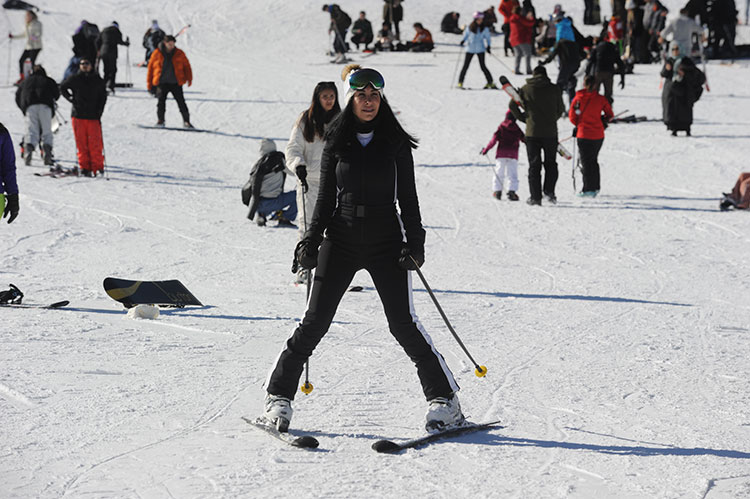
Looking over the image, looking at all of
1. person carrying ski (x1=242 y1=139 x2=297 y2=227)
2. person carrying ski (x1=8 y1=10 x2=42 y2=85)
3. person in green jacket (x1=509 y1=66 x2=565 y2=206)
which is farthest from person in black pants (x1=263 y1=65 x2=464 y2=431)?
person carrying ski (x1=8 y1=10 x2=42 y2=85)

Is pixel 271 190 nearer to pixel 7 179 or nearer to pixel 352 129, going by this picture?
pixel 7 179

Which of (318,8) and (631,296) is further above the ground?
(318,8)

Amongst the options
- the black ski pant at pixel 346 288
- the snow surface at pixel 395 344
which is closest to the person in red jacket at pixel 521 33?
the snow surface at pixel 395 344

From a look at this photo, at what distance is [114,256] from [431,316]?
3.71m

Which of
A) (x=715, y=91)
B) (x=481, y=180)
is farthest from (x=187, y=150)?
(x=715, y=91)

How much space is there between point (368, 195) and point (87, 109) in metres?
10.00

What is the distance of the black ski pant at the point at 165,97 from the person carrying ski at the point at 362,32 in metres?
11.1

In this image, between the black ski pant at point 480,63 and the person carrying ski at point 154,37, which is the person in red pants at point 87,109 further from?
the person carrying ski at point 154,37

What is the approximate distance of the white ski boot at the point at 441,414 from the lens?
4.73 meters

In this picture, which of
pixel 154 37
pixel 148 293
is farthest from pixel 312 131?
pixel 154 37

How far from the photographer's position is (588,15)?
30703 millimetres

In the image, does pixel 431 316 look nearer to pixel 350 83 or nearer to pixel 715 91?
pixel 350 83

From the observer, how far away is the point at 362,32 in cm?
2850

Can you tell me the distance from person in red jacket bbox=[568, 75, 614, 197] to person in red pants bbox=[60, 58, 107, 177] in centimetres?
634
